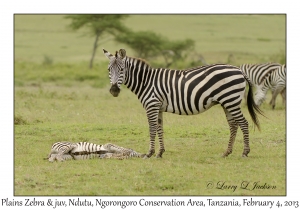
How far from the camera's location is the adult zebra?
9.28 meters

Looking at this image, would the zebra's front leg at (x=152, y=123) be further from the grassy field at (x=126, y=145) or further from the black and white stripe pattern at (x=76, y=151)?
the black and white stripe pattern at (x=76, y=151)

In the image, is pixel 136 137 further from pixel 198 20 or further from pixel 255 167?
pixel 198 20

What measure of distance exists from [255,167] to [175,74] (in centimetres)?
219

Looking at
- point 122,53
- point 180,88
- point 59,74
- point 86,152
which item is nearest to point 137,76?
point 122,53

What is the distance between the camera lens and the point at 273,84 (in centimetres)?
1719

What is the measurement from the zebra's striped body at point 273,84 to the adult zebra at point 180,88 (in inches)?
294

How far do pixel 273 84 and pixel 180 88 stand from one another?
8.41 meters

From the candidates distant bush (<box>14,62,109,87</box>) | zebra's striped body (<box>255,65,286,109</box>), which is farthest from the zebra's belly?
distant bush (<box>14,62,109,87</box>)

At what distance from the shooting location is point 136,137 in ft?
38.3

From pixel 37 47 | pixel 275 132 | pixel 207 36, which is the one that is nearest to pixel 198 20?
pixel 207 36

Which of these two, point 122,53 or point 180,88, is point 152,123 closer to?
point 180,88

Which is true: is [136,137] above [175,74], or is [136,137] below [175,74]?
below

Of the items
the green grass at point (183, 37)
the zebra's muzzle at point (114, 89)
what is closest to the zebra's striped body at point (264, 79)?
the zebra's muzzle at point (114, 89)

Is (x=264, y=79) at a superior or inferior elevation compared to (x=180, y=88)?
superior
